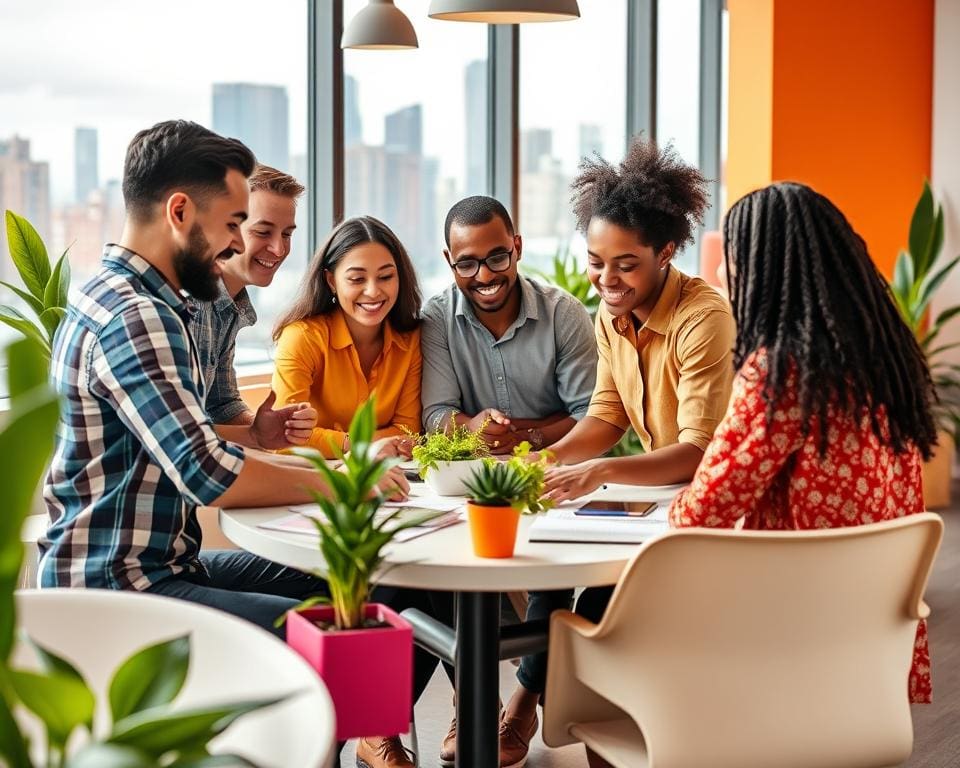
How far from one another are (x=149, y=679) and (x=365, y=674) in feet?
1.65

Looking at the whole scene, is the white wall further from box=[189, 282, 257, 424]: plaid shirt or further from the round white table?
the round white table

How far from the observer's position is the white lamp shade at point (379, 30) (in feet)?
12.4

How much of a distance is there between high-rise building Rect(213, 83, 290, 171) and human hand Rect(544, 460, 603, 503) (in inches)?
108

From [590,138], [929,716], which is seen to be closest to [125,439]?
[929,716]

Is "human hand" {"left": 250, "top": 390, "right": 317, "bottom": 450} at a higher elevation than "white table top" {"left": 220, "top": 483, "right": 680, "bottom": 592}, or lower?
higher

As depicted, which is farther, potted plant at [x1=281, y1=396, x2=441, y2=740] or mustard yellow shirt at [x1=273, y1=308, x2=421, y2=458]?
mustard yellow shirt at [x1=273, y1=308, x2=421, y2=458]

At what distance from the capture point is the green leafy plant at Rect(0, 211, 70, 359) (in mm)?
3234

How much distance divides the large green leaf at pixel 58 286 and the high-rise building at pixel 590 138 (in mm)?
3714

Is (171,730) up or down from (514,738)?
up

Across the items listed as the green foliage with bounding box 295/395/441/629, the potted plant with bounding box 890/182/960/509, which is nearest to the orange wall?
the potted plant with bounding box 890/182/960/509

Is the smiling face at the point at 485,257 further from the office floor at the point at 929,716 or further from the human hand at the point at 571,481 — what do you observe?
the office floor at the point at 929,716

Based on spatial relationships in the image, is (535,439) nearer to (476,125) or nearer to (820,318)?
(820,318)

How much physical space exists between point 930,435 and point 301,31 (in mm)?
3485

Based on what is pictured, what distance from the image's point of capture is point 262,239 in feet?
10.3
